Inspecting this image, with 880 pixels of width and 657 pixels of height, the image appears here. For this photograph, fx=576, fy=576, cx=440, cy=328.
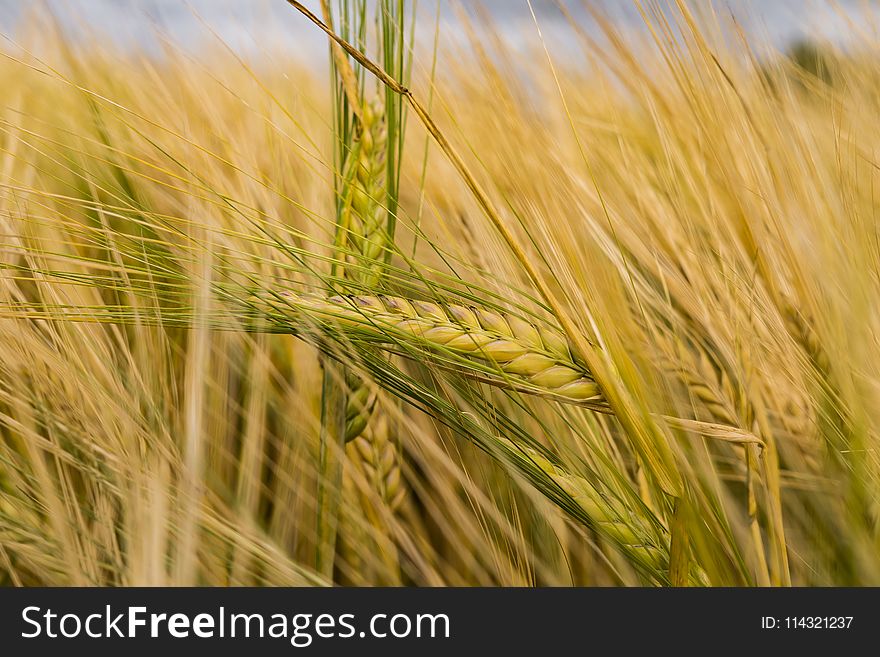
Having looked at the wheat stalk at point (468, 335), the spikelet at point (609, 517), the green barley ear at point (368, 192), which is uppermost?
the green barley ear at point (368, 192)

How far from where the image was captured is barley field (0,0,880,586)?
1.05 ft

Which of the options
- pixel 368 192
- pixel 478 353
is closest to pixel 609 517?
pixel 478 353

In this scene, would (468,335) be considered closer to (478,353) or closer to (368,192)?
(478,353)

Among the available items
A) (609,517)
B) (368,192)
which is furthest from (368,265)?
(609,517)

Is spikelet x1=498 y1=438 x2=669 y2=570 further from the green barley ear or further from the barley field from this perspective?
the green barley ear

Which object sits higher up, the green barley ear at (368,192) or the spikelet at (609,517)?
the green barley ear at (368,192)

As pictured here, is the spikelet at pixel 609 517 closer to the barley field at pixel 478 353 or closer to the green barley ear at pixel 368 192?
the barley field at pixel 478 353

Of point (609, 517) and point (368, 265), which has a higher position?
point (368, 265)

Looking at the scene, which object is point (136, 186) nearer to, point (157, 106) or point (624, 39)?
point (157, 106)

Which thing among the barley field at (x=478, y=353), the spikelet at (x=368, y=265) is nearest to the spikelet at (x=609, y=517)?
the barley field at (x=478, y=353)

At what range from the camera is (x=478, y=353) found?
32 cm

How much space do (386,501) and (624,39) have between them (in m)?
0.39

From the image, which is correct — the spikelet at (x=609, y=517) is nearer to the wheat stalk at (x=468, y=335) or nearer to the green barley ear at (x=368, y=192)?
the wheat stalk at (x=468, y=335)

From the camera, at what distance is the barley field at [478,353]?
0.32 m
